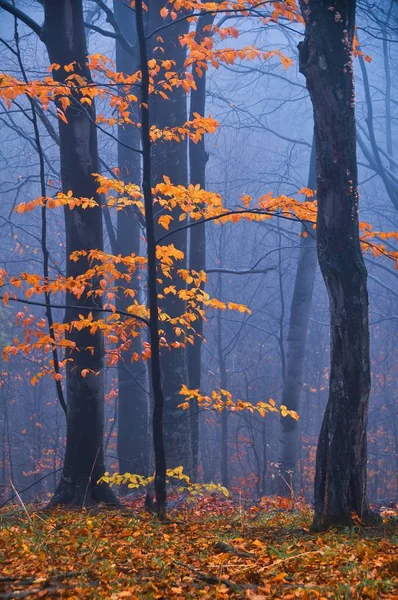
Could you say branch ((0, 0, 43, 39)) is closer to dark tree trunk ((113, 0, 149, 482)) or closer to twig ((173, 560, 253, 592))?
dark tree trunk ((113, 0, 149, 482))

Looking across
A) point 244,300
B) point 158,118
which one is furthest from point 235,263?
point 158,118

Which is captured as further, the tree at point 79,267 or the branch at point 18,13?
the tree at point 79,267

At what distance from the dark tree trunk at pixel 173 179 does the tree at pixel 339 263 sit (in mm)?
3807

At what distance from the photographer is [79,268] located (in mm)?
6891

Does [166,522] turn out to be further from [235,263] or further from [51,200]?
[235,263]

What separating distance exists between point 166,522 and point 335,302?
2.47 meters

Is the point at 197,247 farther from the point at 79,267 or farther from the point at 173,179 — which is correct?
the point at 79,267

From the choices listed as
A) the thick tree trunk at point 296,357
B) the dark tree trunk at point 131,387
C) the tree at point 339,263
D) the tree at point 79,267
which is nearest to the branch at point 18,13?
the tree at point 79,267

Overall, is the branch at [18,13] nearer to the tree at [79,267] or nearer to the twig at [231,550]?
the tree at [79,267]

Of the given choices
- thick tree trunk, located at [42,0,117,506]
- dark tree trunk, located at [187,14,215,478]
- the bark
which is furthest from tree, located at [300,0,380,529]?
dark tree trunk, located at [187,14,215,478]

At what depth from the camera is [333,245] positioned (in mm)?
5102

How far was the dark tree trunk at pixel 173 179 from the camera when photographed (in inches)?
345

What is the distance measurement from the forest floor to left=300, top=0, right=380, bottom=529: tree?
405 millimetres

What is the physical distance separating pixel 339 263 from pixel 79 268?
316cm
